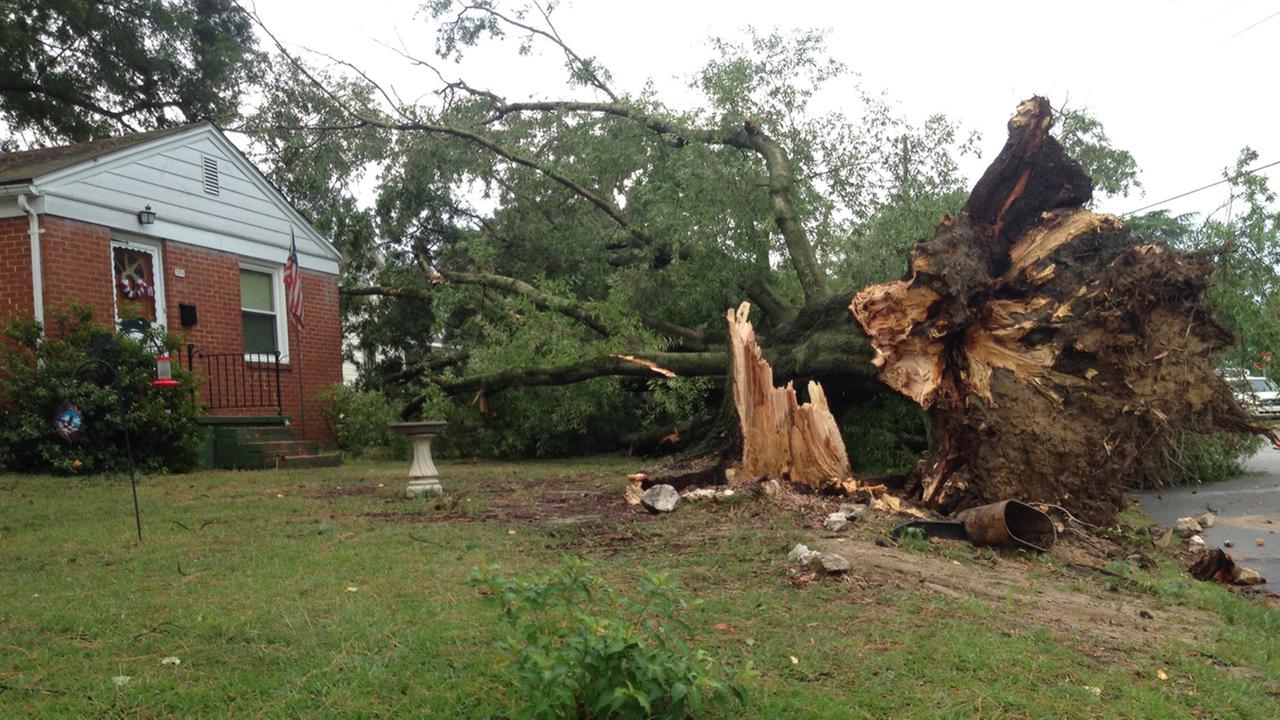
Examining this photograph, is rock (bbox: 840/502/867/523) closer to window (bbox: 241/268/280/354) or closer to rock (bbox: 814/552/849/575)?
rock (bbox: 814/552/849/575)

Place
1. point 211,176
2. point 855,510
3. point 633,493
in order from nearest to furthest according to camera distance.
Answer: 1. point 855,510
2. point 633,493
3. point 211,176

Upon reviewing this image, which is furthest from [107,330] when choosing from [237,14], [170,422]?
[237,14]

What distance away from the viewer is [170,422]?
10383mm

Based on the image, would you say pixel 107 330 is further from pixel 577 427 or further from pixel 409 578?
pixel 409 578

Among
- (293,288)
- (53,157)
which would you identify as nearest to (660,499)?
(293,288)

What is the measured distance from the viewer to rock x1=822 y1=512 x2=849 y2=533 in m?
6.20

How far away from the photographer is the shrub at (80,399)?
9.62 meters

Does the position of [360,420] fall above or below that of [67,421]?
below

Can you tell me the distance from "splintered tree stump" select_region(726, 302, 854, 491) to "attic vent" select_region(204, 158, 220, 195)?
28.8 feet

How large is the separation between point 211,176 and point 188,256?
51.0 inches

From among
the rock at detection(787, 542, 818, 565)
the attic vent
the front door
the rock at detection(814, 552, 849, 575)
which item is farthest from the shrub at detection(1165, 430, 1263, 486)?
the attic vent

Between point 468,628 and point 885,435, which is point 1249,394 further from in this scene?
point 468,628

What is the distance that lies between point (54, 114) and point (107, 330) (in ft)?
33.8

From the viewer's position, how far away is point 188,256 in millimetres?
12797
